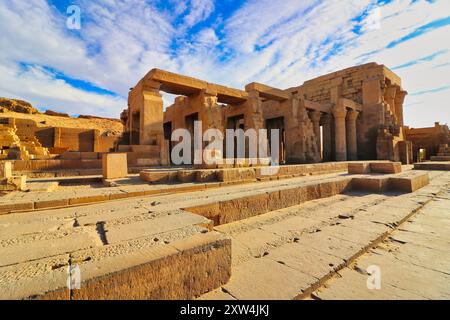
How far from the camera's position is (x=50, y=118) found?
3262 centimetres

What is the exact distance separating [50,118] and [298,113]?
36.5 meters

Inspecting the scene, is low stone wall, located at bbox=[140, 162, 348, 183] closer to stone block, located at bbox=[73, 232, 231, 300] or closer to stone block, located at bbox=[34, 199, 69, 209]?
stone block, located at bbox=[34, 199, 69, 209]

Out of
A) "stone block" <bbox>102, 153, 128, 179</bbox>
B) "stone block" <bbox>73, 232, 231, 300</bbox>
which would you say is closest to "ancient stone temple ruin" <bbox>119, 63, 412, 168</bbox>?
"stone block" <bbox>102, 153, 128, 179</bbox>

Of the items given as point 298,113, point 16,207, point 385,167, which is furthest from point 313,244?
point 298,113

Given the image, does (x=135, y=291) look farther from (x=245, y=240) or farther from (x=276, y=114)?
(x=276, y=114)

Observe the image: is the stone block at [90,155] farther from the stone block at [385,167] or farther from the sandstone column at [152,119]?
the stone block at [385,167]

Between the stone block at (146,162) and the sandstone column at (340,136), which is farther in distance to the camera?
the sandstone column at (340,136)

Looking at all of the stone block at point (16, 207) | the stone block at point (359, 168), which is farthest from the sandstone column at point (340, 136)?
the stone block at point (16, 207)

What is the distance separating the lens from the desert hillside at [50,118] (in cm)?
2895

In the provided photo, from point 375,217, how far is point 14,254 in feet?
14.3

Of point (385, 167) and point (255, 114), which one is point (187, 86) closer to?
point (255, 114)

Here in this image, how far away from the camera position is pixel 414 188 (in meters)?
5.61

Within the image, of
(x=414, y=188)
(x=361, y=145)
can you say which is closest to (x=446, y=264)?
(x=414, y=188)

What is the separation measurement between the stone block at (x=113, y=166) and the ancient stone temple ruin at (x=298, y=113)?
327 centimetres
